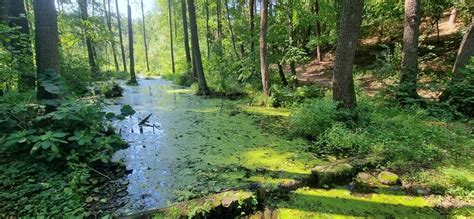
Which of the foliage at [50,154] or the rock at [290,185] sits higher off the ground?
the foliage at [50,154]

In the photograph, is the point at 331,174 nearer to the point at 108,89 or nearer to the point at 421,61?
the point at 421,61

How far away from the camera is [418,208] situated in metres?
2.95

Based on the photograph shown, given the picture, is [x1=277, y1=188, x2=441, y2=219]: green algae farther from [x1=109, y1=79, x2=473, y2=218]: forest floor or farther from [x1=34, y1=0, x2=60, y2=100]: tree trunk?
[x1=34, y1=0, x2=60, y2=100]: tree trunk

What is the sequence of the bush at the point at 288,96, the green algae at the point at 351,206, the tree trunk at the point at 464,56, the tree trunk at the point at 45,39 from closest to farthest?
1. the green algae at the point at 351,206
2. the tree trunk at the point at 45,39
3. the tree trunk at the point at 464,56
4. the bush at the point at 288,96

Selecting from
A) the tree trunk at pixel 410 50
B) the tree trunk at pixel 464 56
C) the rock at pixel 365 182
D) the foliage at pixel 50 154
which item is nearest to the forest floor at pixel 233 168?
Answer: the rock at pixel 365 182

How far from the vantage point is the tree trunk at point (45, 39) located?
398 centimetres

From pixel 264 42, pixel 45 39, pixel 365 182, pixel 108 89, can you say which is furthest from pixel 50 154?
pixel 108 89

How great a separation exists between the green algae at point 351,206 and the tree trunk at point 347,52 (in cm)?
258

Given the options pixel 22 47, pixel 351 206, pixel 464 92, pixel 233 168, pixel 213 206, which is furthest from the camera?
pixel 22 47

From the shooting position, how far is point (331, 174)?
360 cm

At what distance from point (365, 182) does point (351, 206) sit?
67 cm

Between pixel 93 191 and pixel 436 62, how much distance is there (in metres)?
→ 11.2

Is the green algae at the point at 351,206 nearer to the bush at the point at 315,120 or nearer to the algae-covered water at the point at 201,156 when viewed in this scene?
the algae-covered water at the point at 201,156

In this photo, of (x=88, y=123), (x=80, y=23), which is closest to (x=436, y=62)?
(x=88, y=123)
